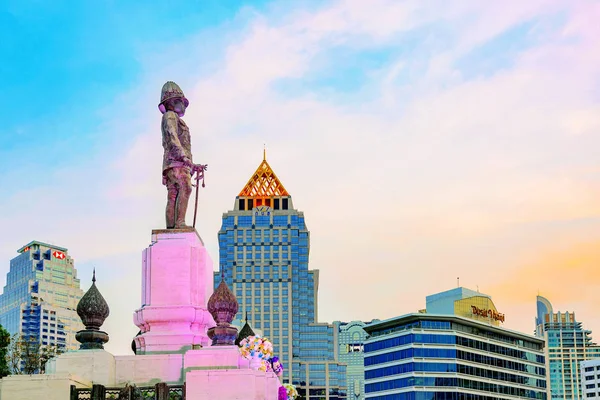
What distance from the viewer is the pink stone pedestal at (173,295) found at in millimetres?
27422

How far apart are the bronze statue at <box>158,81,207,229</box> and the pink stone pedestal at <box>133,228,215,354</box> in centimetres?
74

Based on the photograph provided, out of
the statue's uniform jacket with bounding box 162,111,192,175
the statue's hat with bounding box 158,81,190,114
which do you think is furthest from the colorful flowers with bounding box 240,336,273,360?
the statue's hat with bounding box 158,81,190,114

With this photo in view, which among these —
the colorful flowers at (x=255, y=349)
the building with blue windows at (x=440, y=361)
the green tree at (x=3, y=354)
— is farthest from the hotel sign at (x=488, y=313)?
the colorful flowers at (x=255, y=349)

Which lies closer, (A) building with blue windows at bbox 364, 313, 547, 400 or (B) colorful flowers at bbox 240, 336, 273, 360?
(B) colorful flowers at bbox 240, 336, 273, 360

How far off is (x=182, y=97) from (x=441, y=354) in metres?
117

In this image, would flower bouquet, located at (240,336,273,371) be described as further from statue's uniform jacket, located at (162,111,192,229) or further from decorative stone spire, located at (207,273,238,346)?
statue's uniform jacket, located at (162,111,192,229)

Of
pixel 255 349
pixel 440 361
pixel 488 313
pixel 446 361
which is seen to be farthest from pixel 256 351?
pixel 488 313

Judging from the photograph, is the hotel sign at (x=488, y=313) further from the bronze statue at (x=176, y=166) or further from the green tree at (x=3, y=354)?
the bronze statue at (x=176, y=166)

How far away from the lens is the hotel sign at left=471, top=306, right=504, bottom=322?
175375 millimetres

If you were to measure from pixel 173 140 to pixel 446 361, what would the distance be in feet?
386

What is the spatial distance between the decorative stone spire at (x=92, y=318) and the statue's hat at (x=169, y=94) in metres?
6.26

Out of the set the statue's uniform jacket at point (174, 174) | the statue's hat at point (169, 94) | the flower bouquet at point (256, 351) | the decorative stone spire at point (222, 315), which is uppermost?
the statue's hat at point (169, 94)

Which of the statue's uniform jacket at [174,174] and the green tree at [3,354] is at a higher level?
the statue's uniform jacket at [174,174]

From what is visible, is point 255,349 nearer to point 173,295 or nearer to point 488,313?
point 173,295
